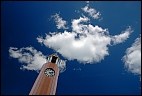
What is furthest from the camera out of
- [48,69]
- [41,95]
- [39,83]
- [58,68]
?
[58,68]

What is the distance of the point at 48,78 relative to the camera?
82.1 feet

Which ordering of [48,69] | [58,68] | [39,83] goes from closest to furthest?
[39,83] → [48,69] → [58,68]

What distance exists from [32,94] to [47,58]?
24.8ft

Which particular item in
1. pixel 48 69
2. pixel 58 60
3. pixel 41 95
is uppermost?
pixel 58 60

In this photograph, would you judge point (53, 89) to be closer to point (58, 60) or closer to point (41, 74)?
point (41, 74)

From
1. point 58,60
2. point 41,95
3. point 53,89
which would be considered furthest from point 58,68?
point 41,95

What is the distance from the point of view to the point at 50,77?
2528 centimetres

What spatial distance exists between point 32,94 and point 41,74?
360cm

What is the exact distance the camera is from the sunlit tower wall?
2335cm

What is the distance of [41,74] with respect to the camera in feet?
84.5

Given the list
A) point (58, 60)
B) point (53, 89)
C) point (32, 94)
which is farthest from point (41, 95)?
point (58, 60)

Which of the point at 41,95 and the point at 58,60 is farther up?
the point at 58,60

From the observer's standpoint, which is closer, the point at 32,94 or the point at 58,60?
the point at 32,94

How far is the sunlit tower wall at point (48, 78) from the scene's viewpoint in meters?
23.3
